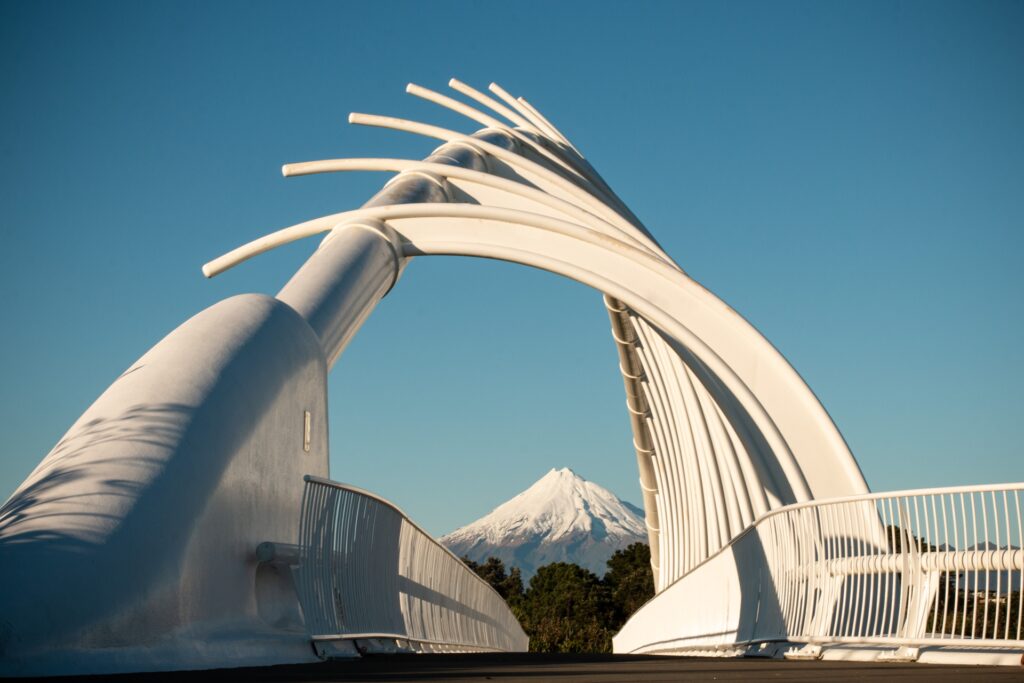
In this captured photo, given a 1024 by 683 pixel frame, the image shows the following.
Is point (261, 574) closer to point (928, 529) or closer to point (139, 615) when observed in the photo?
point (139, 615)

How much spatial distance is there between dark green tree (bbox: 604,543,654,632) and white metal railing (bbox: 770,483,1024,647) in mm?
63361

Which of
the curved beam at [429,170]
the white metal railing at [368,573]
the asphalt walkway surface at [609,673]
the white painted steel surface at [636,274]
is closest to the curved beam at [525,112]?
the white painted steel surface at [636,274]

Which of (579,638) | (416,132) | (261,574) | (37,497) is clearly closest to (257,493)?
(261,574)

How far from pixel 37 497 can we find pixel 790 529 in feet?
21.9

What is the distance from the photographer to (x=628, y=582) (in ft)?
252

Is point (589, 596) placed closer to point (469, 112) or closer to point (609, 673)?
point (469, 112)

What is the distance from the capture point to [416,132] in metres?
21.7

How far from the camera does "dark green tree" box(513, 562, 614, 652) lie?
7125 cm

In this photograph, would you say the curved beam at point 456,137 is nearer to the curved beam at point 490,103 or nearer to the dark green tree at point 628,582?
the curved beam at point 490,103

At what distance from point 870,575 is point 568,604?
233 ft

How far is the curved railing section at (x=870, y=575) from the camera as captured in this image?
28.8 feet

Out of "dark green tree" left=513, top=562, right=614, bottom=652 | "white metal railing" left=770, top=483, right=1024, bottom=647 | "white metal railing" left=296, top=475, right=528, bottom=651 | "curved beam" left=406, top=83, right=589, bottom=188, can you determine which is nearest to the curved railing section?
"white metal railing" left=770, top=483, right=1024, bottom=647

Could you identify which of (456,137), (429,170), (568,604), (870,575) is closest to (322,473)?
(870,575)

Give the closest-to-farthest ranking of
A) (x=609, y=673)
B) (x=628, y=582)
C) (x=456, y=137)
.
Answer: (x=609, y=673), (x=456, y=137), (x=628, y=582)
